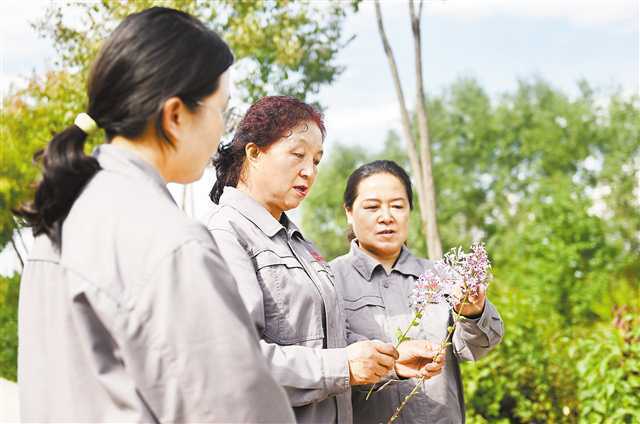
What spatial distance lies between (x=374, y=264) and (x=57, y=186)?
2.03 meters

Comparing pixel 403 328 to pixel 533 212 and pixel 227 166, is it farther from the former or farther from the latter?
pixel 533 212

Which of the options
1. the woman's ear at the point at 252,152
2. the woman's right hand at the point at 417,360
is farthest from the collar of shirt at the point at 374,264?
the woman's ear at the point at 252,152

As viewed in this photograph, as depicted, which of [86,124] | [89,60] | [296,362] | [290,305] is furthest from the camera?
[89,60]

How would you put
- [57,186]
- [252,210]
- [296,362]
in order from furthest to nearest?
[252,210]
[296,362]
[57,186]

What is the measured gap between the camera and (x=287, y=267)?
7.41 feet

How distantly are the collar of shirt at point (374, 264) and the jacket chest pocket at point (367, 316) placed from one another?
14 centimetres

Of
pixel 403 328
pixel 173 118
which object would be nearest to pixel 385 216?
pixel 403 328

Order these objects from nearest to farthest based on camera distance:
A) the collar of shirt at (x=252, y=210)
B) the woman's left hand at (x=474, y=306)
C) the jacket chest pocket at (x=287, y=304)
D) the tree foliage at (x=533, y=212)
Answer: the jacket chest pocket at (x=287, y=304)
the collar of shirt at (x=252, y=210)
the woman's left hand at (x=474, y=306)
the tree foliage at (x=533, y=212)

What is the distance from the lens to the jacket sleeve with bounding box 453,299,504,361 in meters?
2.88

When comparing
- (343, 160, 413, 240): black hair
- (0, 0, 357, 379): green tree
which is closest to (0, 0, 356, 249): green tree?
(0, 0, 357, 379): green tree

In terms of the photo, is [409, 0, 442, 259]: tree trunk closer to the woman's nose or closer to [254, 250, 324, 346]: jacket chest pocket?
the woman's nose

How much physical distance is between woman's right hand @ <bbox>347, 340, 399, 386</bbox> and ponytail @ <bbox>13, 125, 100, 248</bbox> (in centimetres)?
104

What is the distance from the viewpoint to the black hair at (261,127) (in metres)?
2.52

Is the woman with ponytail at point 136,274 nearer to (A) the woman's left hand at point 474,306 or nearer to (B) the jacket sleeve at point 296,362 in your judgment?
(B) the jacket sleeve at point 296,362
